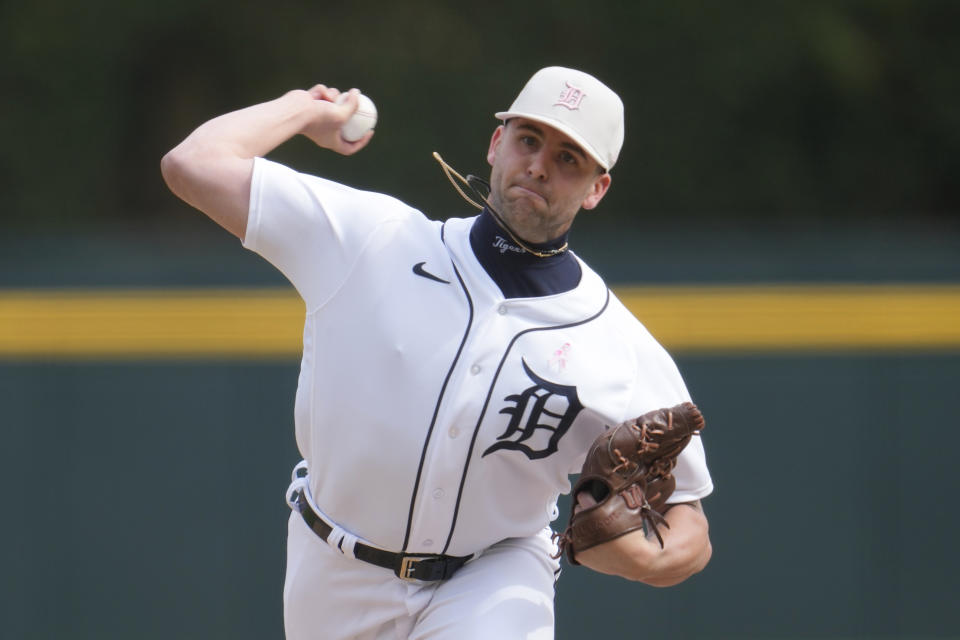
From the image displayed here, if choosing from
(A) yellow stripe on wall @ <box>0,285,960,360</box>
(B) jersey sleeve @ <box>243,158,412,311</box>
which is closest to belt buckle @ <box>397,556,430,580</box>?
(B) jersey sleeve @ <box>243,158,412,311</box>

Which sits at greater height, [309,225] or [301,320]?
[309,225]

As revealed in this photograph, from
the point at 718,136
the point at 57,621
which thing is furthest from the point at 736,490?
the point at 57,621

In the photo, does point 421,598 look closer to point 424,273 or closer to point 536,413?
point 536,413

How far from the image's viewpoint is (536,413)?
3055 mm

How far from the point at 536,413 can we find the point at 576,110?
0.72 metres

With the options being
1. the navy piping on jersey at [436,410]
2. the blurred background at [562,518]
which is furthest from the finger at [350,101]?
the blurred background at [562,518]

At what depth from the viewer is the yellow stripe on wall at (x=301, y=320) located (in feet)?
22.5

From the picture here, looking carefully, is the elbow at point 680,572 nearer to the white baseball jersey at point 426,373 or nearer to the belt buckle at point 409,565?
the white baseball jersey at point 426,373

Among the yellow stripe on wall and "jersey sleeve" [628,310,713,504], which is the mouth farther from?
the yellow stripe on wall

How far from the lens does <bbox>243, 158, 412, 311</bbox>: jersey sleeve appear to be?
3.02 meters

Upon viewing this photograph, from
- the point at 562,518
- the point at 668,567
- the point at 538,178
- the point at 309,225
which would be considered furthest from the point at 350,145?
the point at 562,518

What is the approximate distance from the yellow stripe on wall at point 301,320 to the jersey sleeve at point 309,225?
385 centimetres

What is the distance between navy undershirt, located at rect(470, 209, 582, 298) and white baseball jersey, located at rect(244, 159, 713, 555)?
0.03 meters

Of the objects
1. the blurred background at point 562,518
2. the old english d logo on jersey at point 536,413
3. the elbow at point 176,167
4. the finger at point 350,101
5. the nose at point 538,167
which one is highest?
the finger at point 350,101
